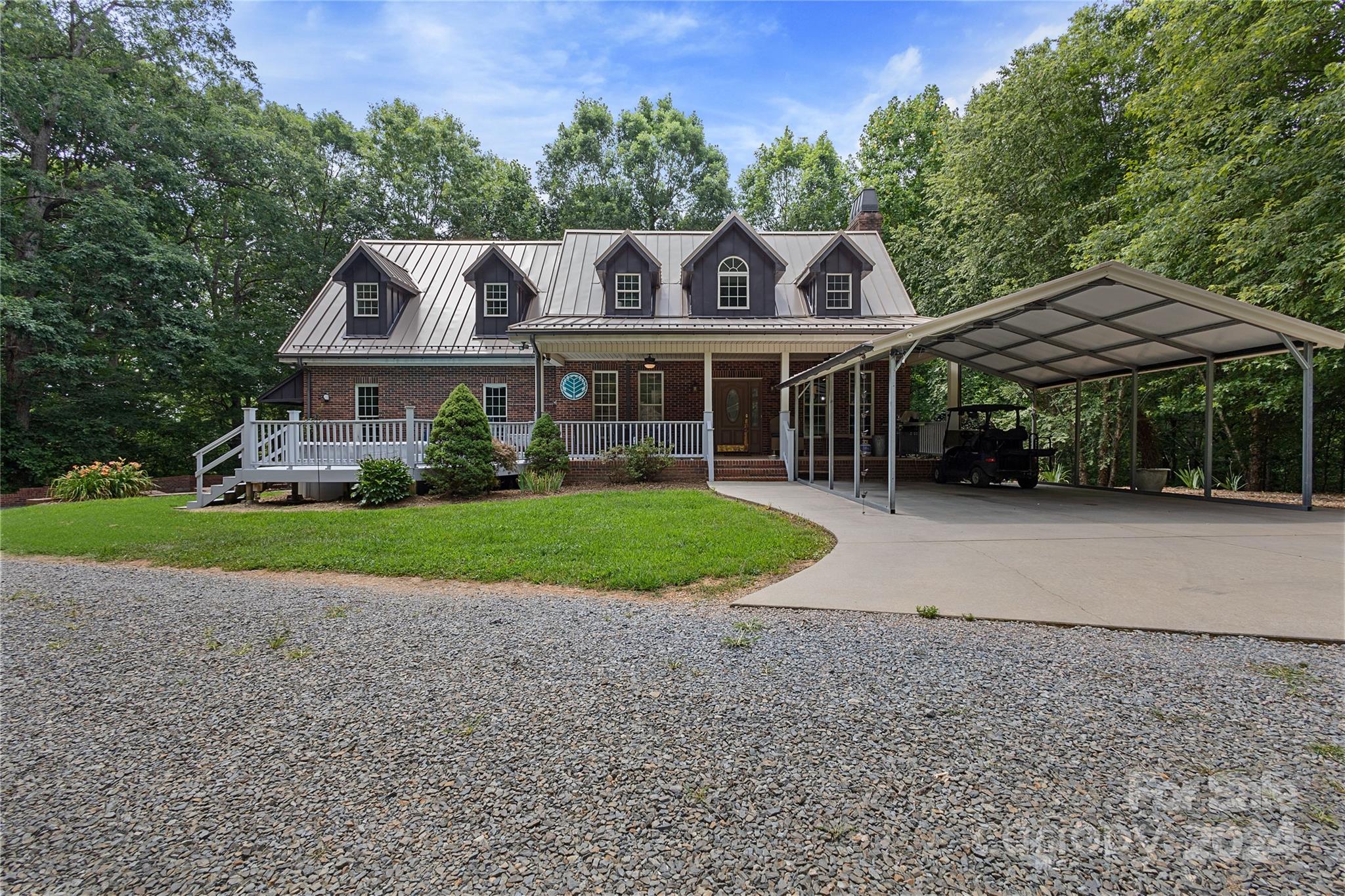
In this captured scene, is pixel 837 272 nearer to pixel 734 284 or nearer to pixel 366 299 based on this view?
pixel 734 284

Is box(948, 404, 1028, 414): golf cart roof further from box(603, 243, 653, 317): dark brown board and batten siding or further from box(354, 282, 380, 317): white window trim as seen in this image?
box(354, 282, 380, 317): white window trim

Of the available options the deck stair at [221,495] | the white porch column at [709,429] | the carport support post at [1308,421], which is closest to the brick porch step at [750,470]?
the white porch column at [709,429]

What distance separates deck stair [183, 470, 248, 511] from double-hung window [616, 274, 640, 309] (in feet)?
33.6

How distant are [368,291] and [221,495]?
8092mm

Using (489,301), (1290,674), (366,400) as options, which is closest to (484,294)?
(489,301)

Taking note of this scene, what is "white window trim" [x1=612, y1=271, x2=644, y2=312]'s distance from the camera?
16.6 meters

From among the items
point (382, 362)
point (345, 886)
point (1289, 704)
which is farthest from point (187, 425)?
point (1289, 704)

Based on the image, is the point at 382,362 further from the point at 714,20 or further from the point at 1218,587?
the point at 1218,587

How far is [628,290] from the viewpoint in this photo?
16781 mm

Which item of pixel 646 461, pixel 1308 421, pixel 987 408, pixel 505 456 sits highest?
pixel 987 408

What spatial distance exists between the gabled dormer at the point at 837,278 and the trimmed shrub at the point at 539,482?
9248 millimetres

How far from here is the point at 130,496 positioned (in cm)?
1329

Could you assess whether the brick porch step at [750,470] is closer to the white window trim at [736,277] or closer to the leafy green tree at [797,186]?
the white window trim at [736,277]

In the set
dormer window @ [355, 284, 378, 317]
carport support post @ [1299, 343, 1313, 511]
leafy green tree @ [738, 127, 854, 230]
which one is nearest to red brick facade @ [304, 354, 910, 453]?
dormer window @ [355, 284, 378, 317]
